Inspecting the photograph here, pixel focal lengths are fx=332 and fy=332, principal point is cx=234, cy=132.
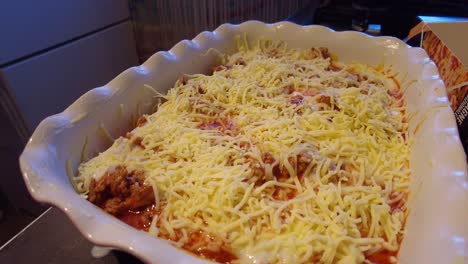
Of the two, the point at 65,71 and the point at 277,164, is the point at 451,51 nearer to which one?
the point at 277,164

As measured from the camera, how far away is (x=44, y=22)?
5.27 feet

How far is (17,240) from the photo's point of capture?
2.78 feet

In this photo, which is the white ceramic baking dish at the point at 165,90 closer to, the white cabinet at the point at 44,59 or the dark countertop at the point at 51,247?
the dark countertop at the point at 51,247

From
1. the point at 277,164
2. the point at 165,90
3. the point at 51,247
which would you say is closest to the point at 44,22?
the point at 165,90

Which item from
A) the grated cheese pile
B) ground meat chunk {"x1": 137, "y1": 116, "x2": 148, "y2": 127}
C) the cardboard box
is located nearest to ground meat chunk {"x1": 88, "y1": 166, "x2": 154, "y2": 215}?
the grated cheese pile

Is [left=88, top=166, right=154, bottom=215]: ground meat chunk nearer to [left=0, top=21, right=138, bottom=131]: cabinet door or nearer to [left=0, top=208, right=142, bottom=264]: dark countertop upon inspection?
[left=0, top=208, right=142, bottom=264]: dark countertop

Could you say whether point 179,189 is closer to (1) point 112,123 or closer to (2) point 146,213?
(2) point 146,213

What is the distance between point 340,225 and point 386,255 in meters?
0.12

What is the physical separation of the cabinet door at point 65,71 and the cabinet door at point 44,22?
0.05m

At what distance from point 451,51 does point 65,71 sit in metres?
1.79

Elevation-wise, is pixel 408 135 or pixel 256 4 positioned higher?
pixel 256 4

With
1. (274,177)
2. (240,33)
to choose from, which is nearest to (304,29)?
(240,33)

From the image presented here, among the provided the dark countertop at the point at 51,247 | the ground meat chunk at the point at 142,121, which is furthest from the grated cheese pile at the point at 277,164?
the dark countertop at the point at 51,247

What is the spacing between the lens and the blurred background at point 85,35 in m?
1.53
